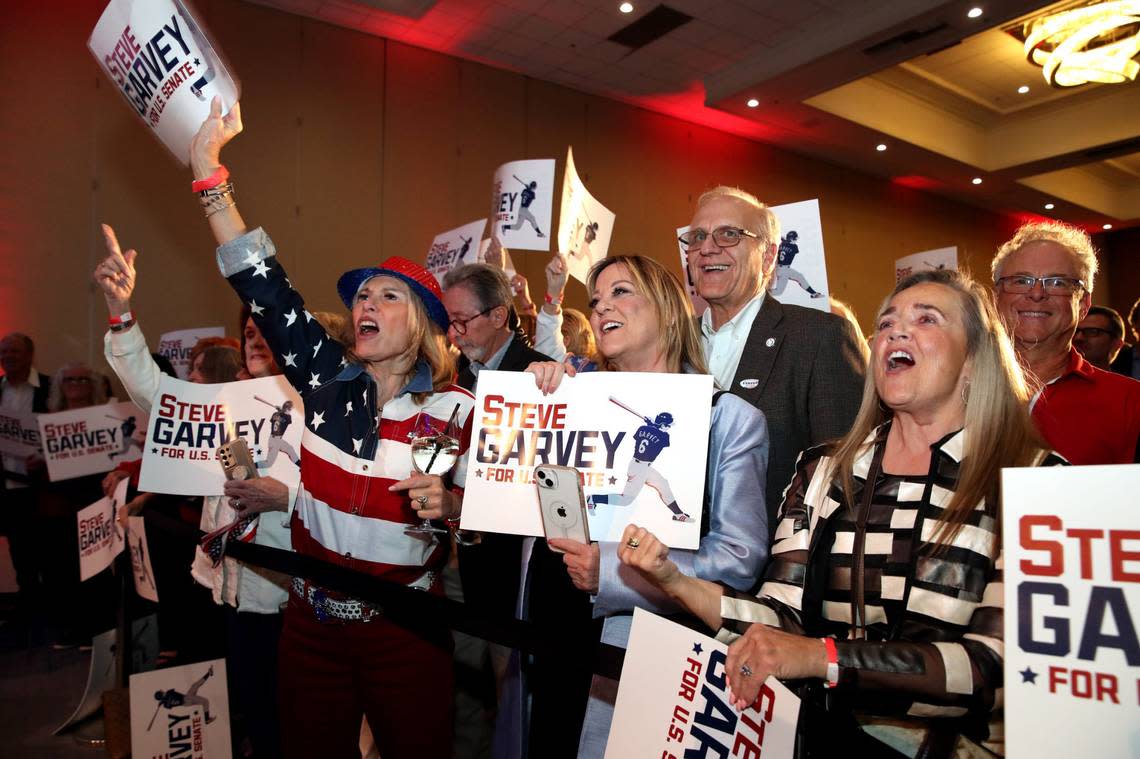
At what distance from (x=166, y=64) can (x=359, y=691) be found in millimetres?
1815

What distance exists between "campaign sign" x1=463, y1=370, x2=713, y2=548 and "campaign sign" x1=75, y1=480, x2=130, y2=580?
233cm

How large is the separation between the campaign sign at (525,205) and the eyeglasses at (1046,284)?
269 cm

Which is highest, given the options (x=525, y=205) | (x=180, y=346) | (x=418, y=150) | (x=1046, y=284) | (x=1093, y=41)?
(x=1093, y=41)

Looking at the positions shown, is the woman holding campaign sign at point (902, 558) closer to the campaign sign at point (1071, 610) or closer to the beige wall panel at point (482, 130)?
the campaign sign at point (1071, 610)

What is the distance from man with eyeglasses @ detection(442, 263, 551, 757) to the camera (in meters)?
3.00

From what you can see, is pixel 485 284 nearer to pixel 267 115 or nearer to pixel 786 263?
pixel 786 263

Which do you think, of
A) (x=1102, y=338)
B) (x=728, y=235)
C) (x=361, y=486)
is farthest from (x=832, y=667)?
(x=1102, y=338)

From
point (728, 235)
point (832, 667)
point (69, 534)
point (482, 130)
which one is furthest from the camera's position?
point (482, 130)

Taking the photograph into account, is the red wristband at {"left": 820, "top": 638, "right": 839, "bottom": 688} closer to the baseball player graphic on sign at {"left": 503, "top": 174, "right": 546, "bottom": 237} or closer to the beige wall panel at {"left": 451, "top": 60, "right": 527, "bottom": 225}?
the baseball player graphic on sign at {"left": 503, "top": 174, "right": 546, "bottom": 237}

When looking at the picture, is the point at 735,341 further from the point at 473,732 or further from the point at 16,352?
the point at 16,352

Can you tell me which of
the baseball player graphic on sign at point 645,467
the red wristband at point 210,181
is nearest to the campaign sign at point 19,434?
the red wristband at point 210,181

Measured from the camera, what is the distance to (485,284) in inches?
128

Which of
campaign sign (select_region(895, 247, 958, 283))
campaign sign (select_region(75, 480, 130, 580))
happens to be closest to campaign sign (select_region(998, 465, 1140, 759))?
campaign sign (select_region(75, 480, 130, 580))

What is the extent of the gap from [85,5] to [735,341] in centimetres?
712
